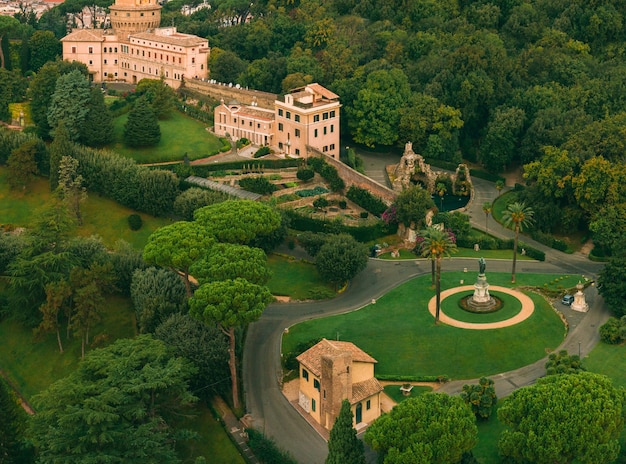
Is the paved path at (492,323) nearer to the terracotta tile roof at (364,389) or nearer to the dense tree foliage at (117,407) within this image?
the terracotta tile roof at (364,389)

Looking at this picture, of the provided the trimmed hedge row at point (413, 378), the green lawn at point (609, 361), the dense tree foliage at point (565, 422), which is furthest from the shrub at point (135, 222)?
the dense tree foliage at point (565, 422)

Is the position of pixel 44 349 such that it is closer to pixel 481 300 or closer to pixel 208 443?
pixel 208 443

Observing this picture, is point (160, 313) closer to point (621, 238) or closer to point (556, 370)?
point (556, 370)

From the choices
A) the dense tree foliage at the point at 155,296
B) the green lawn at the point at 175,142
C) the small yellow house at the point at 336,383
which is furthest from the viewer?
the green lawn at the point at 175,142

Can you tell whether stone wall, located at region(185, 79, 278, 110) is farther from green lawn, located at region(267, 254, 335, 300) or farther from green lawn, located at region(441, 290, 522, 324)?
green lawn, located at region(441, 290, 522, 324)

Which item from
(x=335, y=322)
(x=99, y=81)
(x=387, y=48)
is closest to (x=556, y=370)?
(x=335, y=322)

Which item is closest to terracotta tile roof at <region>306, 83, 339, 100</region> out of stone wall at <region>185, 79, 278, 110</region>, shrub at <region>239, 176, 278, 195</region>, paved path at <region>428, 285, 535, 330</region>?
stone wall at <region>185, 79, 278, 110</region>
